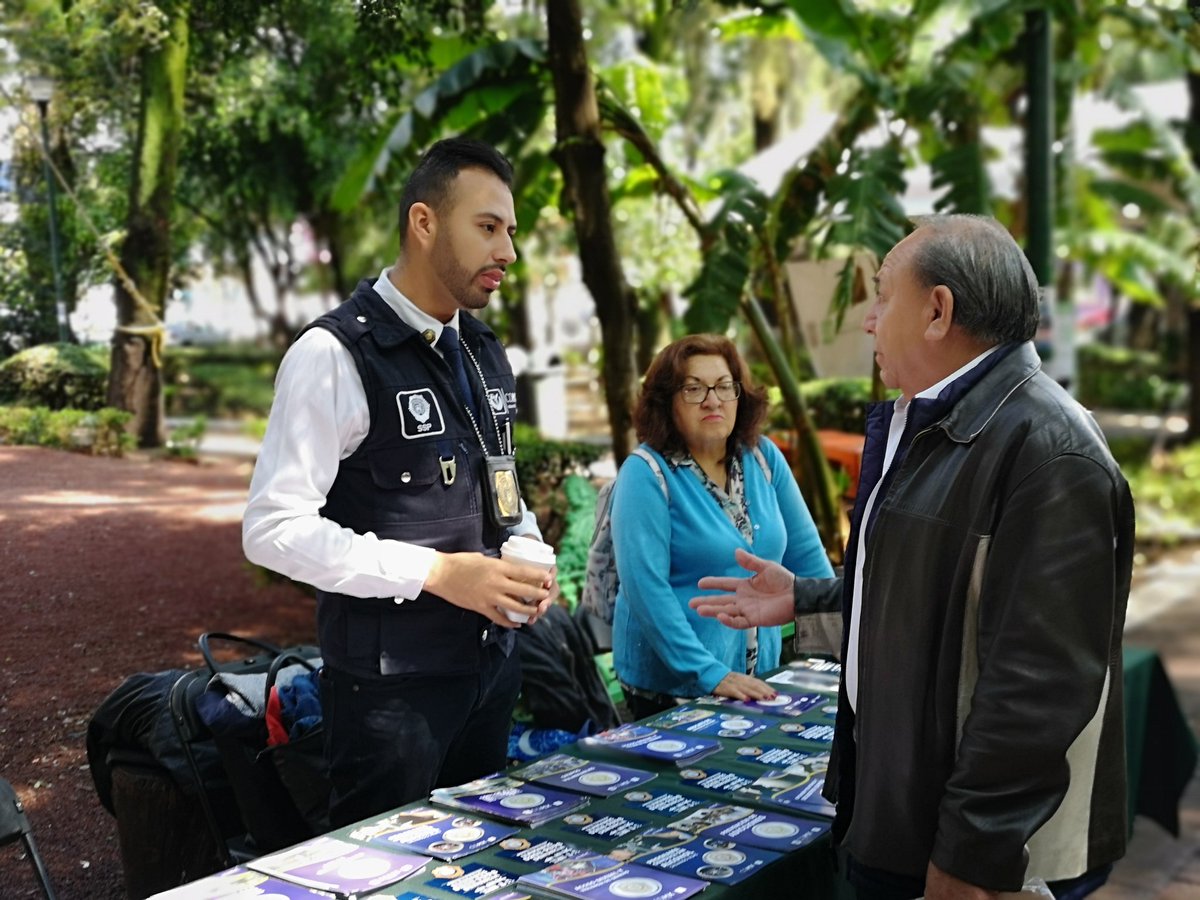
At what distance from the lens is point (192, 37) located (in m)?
4.25

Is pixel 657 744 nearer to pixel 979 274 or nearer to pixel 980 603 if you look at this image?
pixel 980 603

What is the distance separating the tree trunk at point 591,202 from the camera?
18.3 feet

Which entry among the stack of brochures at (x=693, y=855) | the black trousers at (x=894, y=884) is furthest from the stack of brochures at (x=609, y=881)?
the black trousers at (x=894, y=884)

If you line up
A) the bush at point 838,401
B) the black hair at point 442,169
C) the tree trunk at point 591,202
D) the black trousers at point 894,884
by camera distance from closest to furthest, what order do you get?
1. the black trousers at point 894,884
2. the black hair at point 442,169
3. the tree trunk at point 591,202
4. the bush at point 838,401

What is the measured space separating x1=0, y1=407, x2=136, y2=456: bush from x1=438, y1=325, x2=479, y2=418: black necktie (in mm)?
1416

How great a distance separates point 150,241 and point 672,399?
70.9 inches

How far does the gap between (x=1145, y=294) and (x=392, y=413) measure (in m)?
19.9

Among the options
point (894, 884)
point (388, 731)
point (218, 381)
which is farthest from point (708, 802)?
point (218, 381)

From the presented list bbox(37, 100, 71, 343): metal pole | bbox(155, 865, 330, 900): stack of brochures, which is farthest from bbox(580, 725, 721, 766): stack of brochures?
bbox(37, 100, 71, 343): metal pole

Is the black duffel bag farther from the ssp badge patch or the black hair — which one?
the black hair

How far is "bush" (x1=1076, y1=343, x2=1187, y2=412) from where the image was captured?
73.1 ft

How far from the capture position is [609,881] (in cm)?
233

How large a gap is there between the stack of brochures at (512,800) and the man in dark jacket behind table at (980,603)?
0.62 metres

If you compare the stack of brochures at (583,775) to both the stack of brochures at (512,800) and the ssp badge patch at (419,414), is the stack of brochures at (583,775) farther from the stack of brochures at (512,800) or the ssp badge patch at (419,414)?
the ssp badge patch at (419,414)
